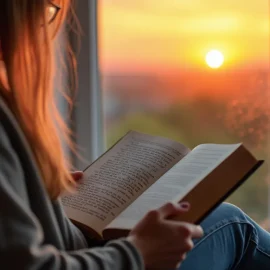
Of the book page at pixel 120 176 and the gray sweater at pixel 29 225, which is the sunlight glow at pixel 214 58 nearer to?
the book page at pixel 120 176

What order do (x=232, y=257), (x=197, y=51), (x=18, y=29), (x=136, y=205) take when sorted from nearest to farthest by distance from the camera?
(x=18, y=29)
(x=136, y=205)
(x=232, y=257)
(x=197, y=51)

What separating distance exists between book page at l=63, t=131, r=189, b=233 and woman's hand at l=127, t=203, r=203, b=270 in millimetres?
125

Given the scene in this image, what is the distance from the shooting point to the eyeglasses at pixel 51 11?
0.73 meters

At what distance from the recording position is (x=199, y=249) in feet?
2.79

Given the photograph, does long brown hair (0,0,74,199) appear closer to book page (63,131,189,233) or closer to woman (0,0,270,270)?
woman (0,0,270,270)

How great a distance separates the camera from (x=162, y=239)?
2.33ft

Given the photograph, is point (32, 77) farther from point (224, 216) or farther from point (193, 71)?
point (193, 71)

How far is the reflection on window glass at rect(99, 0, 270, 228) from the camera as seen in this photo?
133cm

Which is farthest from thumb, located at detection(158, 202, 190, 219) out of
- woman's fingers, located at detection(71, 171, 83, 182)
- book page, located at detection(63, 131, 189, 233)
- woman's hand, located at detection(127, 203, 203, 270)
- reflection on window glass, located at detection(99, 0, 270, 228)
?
reflection on window glass, located at detection(99, 0, 270, 228)

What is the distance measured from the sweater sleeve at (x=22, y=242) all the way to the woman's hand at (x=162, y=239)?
0.08 feet

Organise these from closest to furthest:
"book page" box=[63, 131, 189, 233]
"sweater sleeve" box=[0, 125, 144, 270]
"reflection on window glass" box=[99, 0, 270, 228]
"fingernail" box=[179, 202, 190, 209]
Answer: "sweater sleeve" box=[0, 125, 144, 270]
"fingernail" box=[179, 202, 190, 209]
"book page" box=[63, 131, 189, 233]
"reflection on window glass" box=[99, 0, 270, 228]

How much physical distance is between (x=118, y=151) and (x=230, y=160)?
0.86ft

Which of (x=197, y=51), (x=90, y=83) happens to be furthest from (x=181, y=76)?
(x=90, y=83)

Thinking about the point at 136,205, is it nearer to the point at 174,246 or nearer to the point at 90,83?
the point at 174,246
